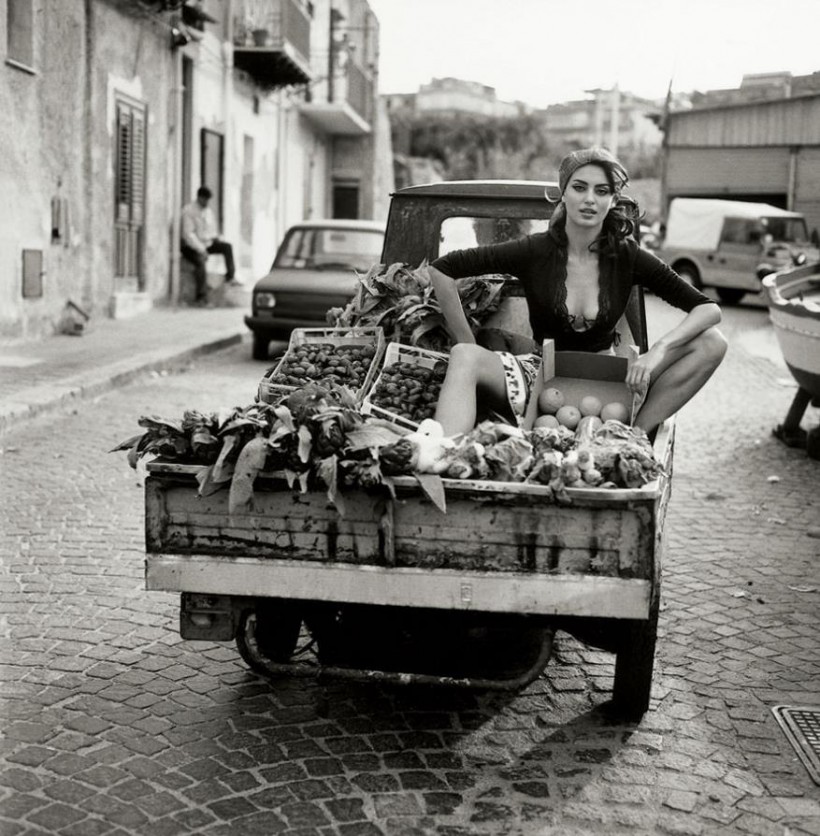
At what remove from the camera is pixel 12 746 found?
350 cm

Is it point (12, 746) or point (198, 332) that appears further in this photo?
point (198, 332)

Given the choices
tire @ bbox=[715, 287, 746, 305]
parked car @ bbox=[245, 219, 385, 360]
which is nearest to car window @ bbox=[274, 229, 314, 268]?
parked car @ bbox=[245, 219, 385, 360]

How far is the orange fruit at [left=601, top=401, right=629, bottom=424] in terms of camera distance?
14.4 feet

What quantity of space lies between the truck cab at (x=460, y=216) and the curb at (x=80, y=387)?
11.7 ft

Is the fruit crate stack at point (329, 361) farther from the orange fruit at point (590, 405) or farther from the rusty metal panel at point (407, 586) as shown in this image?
the rusty metal panel at point (407, 586)

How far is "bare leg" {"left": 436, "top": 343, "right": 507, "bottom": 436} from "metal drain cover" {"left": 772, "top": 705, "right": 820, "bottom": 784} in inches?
56.7

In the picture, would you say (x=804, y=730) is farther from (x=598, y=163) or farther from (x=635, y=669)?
(x=598, y=163)

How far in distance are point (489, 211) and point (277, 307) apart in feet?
22.6

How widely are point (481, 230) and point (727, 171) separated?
32.4 metres

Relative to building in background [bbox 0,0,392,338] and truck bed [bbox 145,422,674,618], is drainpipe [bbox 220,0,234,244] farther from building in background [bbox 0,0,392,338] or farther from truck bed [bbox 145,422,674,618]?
truck bed [bbox 145,422,674,618]

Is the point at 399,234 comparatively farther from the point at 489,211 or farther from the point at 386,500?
the point at 386,500

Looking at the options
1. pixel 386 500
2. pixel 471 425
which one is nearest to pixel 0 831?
pixel 386 500

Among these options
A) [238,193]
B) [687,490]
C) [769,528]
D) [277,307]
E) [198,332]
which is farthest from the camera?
[238,193]

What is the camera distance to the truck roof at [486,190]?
→ 6664mm
